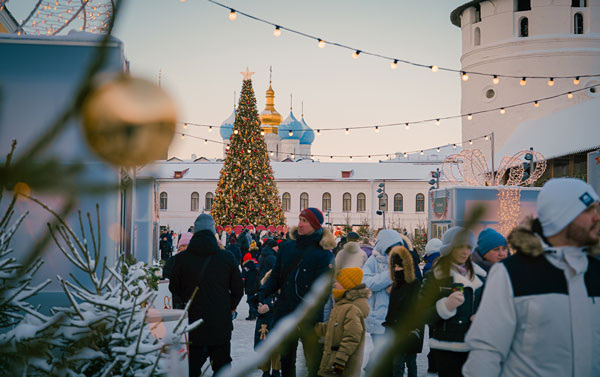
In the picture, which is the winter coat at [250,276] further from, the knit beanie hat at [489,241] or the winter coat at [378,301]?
the knit beanie hat at [489,241]

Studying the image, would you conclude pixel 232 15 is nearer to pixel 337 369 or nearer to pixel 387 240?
pixel 387 240

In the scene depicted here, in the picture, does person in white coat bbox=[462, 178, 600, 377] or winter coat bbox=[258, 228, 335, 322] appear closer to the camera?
A: person in white coat bbox=[462, 178, 600, 377]

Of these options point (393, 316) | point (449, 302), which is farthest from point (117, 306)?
point (393, 316)

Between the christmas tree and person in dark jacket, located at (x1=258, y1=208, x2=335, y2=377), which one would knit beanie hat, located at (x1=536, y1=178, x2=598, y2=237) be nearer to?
person in dark jacket, located at (x1=258, y1=208, x2=335, y2=377)

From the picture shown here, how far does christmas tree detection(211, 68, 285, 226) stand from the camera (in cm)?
3353

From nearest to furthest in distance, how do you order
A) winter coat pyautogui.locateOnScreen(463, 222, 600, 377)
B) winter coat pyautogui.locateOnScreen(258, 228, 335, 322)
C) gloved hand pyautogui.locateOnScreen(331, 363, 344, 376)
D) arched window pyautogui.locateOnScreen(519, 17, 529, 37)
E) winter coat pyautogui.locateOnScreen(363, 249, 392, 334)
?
winter coat pyautogui.locateOnScreen(463, 222, 600, 377) < gloved hand pyautogui.locateOnScreen(331, 363, 344, 376) < winter coat pyautogui.locateOnScreen(258, 228, 335, 322) < winter coat pyautogui.locateOnScreen(363, 249, 392, 334) < arched window pyautogui.locateOnScreen(519, 17, 529, 37)

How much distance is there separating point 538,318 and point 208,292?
320 cm

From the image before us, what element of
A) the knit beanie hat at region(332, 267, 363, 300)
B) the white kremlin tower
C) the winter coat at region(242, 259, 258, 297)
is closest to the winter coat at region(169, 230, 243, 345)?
the knit beanie hat at region(332, 267, 363, 300)

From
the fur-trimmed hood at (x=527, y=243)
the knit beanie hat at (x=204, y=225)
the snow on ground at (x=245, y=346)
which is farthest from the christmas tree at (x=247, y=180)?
the fur-trimmed hood at (x=527, y=243)

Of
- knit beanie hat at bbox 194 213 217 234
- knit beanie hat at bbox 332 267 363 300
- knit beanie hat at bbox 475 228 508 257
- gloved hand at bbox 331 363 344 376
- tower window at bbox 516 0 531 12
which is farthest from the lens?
tower window at bbox 516 0 531 12

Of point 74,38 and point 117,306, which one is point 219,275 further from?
point 117,306

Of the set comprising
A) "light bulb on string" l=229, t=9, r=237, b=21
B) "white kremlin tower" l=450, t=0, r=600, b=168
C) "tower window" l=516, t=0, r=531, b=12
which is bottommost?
"light bulb on string" l=229, t=9, r=237, b=21

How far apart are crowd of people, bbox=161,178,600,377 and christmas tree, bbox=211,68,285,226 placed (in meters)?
26.4

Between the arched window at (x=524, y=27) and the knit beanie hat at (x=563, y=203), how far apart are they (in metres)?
39.6
